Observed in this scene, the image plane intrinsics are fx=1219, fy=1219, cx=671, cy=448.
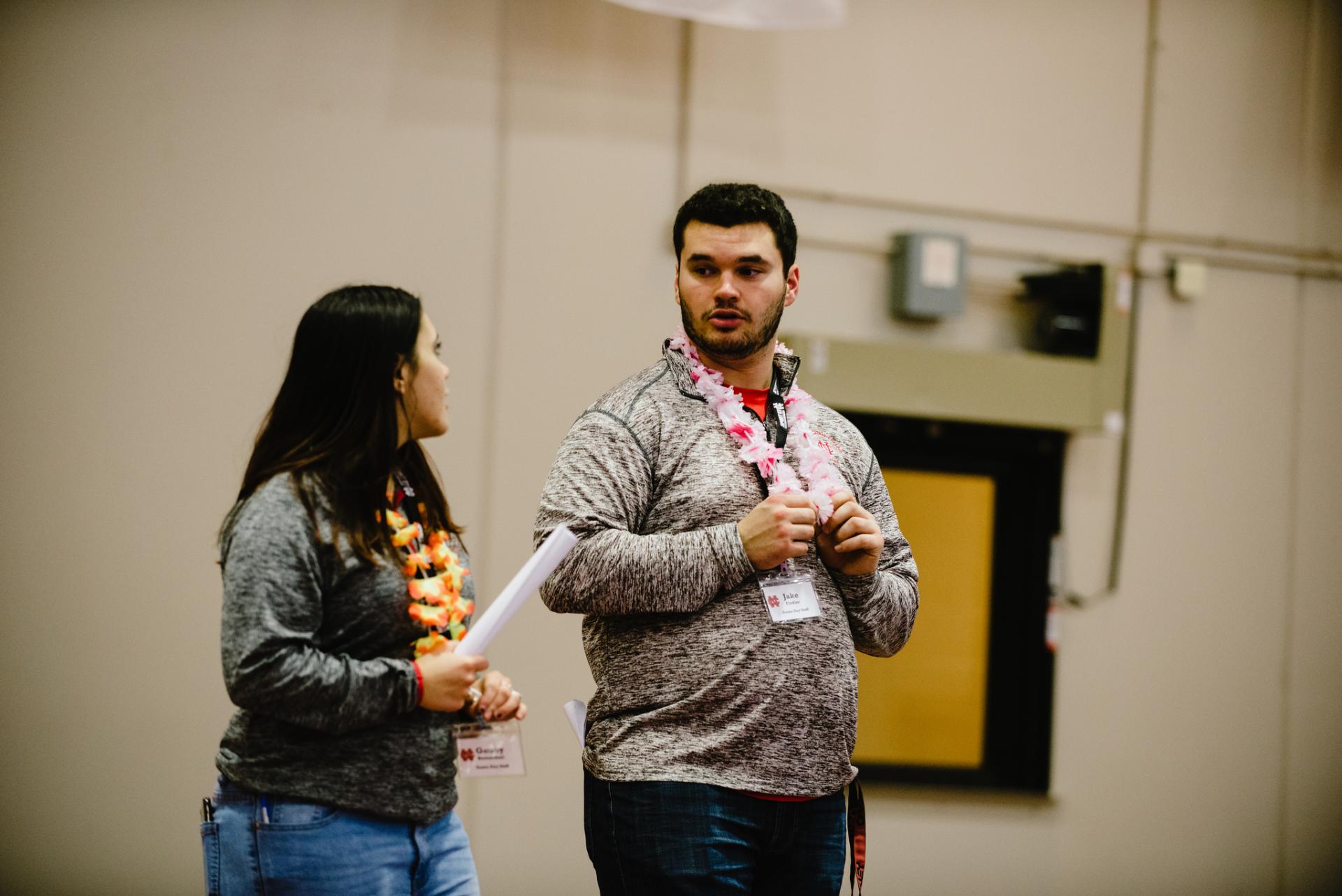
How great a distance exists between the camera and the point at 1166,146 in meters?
4.33

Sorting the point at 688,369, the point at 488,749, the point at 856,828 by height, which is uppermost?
the point at 688,369

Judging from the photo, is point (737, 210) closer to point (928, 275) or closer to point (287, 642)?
point (287, 642)

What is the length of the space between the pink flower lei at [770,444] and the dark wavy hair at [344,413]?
18.0 inches

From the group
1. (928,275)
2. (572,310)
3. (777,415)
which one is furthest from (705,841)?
(928,275)

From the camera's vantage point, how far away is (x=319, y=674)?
146 cm

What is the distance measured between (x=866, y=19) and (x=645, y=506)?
110 inches

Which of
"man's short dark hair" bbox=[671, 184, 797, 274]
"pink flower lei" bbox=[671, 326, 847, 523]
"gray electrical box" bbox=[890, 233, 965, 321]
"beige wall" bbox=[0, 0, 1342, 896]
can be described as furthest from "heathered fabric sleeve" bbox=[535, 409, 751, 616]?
"gray electrical box" bbox=[890, 233, 965, 321]

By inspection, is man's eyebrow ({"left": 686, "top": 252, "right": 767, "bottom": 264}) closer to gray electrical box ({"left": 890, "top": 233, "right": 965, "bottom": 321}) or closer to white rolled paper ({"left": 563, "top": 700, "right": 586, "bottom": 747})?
white rolled paper ({"left": 563, "top": 700, "right": 586, "bottom": 747})

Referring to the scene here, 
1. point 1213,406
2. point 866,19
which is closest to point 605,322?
point 866,19

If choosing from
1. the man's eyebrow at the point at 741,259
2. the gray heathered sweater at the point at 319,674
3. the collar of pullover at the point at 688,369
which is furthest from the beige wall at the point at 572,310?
the gray heathered sweater at the point at 319,674

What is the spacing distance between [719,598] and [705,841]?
0.32 meters

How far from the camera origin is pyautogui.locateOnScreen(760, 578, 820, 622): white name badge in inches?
67.1

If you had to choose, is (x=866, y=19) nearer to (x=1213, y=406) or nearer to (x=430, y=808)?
(x=1213, y=406)

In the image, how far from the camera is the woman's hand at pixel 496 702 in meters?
1.70
